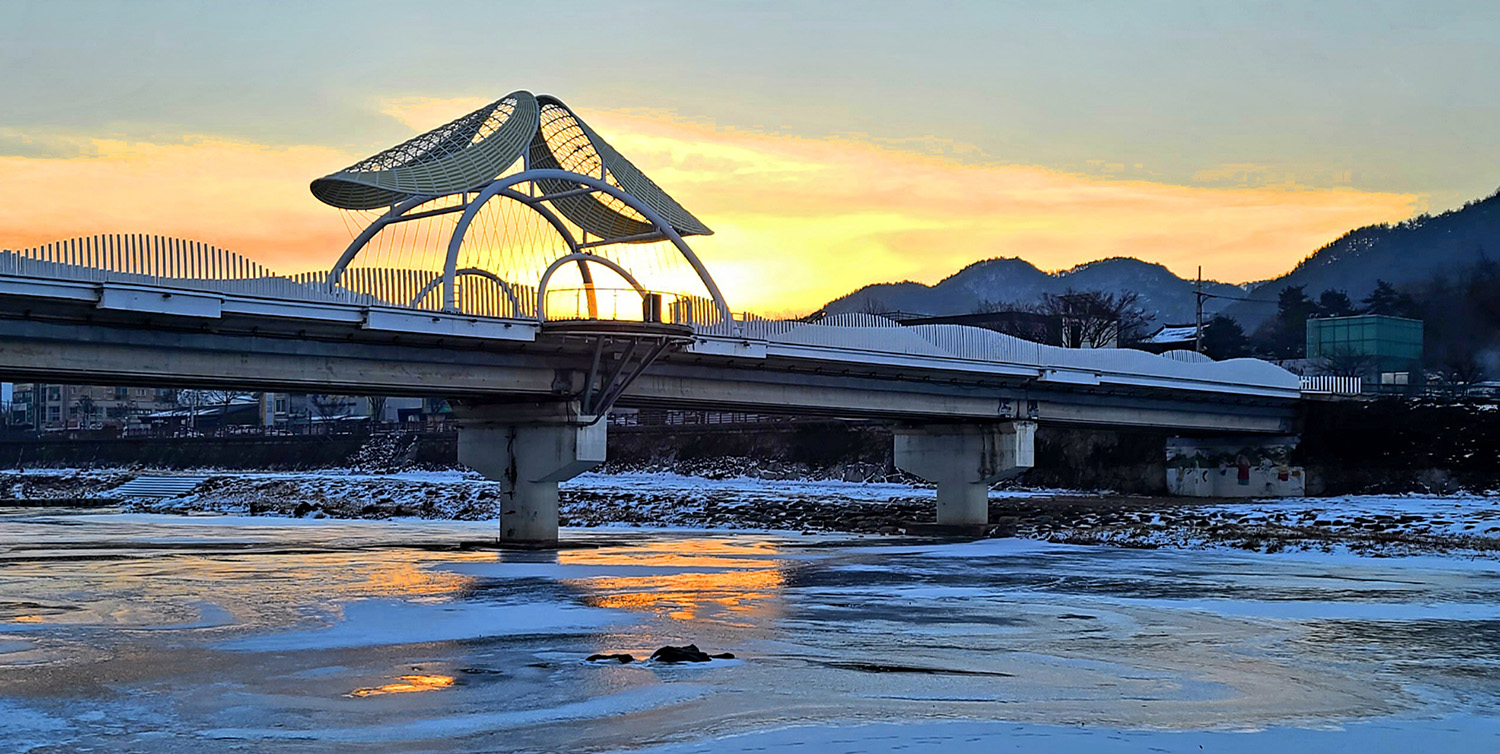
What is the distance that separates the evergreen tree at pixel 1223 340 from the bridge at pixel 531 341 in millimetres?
112250

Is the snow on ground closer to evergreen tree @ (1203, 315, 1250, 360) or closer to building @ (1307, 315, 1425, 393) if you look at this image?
building @ (1307, 315, 1425, 393)

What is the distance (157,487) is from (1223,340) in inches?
4762

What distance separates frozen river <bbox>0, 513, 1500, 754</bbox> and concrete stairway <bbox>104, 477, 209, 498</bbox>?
73356 millimetres

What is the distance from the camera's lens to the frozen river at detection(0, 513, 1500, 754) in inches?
629

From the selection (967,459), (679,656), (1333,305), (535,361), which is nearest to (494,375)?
(535,361)

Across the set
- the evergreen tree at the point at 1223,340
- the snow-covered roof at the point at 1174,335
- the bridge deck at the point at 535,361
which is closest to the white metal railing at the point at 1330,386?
the bridge deck at the point at 535,361

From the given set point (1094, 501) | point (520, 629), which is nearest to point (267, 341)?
point (520, 629)

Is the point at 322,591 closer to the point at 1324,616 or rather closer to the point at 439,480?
the point at 1324,616

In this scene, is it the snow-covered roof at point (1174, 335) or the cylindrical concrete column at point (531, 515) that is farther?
the snow-covered roof at point (1174, 335)

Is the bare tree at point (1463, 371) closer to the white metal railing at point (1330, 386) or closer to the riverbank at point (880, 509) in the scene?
the white metal railing at point (1330, 386)

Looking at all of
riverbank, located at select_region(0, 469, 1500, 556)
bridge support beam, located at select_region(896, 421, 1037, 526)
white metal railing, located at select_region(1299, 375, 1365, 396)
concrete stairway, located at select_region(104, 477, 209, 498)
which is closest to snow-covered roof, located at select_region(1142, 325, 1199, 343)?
white metal railing, located at select_region(1299, 375, 1365, 396)

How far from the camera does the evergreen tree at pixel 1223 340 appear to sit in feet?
573

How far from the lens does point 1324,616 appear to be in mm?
28203

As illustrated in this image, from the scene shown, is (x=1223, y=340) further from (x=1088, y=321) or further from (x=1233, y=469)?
(x=1233, y=469)
